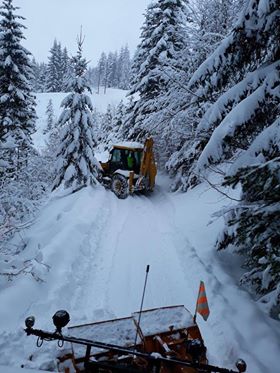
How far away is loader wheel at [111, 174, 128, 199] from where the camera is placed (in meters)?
15.2

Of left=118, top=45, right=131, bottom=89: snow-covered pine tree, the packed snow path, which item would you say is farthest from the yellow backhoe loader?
left=118, top=45, right=131, bottom=89: snow-covered pine tree

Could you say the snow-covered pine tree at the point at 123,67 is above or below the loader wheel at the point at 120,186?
above

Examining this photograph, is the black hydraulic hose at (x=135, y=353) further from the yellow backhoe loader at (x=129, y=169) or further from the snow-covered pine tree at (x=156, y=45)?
the snow-covered pine tree at (x=156, y=45)

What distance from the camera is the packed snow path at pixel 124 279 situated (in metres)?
5.29

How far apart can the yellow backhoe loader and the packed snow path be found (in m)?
2.56

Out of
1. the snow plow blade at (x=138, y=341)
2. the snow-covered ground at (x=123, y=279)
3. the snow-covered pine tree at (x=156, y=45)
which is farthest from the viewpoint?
the snow-covered pine tree at (x=156, y=45)

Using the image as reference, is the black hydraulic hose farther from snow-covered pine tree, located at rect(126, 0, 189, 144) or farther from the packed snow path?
snow-covered pine tree, located at rect(126, 0, 189, 144)

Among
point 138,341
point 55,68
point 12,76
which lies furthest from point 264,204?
point 55,68

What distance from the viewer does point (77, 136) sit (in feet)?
50.3

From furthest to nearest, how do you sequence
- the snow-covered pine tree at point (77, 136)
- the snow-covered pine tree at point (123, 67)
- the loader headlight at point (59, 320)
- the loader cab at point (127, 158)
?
the snow-covered pine tree at point (123, 67)
the loader cab at point (127, 158)
the snow-covered pine tree at point (77, 136)
the loader headlight at point (59, 320)

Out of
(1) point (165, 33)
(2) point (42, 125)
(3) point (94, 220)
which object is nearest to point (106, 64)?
(2) point (42, 125)

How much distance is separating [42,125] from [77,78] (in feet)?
172

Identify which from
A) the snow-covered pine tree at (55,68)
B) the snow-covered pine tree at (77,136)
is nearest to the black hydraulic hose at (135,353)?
the snow-covered pine tree at (77,136)

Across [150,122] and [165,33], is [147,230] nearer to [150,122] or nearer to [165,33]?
[150,122]
